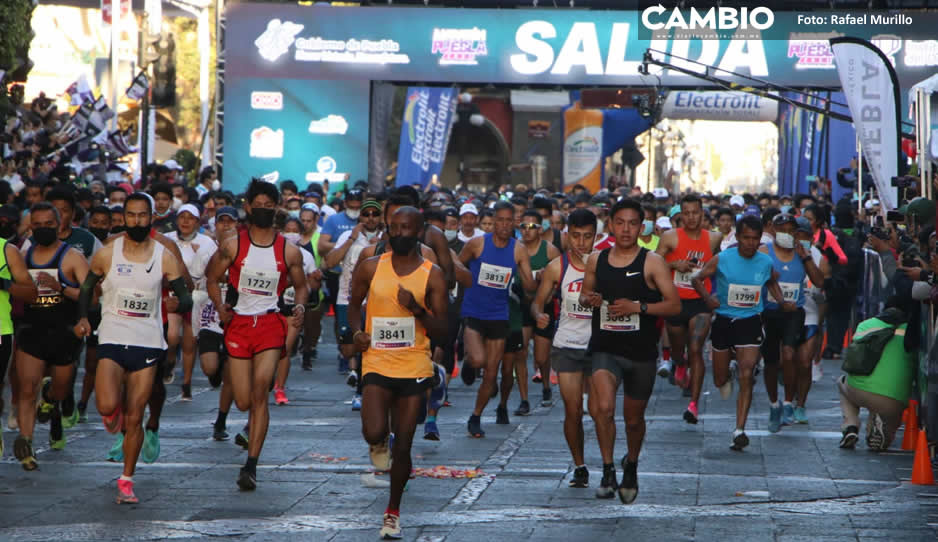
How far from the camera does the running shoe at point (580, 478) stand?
30.0ft

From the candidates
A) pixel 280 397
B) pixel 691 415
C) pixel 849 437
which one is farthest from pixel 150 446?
Answer: pixel 849 437

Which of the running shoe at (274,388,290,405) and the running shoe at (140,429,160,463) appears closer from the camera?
the running shoe at (140,429,160,463)

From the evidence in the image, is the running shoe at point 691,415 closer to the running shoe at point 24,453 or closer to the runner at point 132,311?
the runner at point 132,311

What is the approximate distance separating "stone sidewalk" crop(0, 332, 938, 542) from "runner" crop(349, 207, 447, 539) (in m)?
0.64

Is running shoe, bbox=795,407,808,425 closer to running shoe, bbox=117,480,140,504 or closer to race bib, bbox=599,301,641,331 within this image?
race bib, bbox=599,301,641,331

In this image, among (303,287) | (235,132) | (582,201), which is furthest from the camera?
(235,132)

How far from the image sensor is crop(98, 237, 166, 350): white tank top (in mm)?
8602

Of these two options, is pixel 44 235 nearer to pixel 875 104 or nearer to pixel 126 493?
pixel 126 493

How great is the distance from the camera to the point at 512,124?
47.5m

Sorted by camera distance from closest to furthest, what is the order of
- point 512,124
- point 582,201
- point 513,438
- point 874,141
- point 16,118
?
1. point 513,438
2. point 874,141
3. point 16,118
4. point 582,201
5. point 512,124

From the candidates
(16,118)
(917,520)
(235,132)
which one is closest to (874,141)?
(917,520)

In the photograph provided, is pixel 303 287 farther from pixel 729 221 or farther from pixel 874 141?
pixel 729 221

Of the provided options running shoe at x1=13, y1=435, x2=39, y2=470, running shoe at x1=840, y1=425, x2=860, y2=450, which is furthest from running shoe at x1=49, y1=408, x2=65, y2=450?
running shoe at x1=840, y1=425, x2=860, y2=450

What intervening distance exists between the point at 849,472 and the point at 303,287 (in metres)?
3.98
